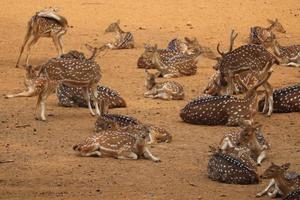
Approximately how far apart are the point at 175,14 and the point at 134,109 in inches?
415

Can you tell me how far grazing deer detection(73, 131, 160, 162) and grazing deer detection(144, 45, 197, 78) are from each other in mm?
5732

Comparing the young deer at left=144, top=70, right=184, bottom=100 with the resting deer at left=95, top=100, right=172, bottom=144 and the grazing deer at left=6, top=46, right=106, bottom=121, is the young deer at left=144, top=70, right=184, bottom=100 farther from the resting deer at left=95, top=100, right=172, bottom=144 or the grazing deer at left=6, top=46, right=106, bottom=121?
→ the resting deer at left=95, top=100, right=172, bottom=144

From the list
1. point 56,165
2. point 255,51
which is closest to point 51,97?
point 255,51

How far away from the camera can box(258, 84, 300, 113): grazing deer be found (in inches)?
589

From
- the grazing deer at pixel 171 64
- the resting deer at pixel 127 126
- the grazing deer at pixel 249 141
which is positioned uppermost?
the grazing deer at pixel 249 141

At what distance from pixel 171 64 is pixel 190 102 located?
358 centimetres

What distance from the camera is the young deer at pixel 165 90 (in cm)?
1592

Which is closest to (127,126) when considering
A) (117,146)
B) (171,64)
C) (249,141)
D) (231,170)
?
(117,146)

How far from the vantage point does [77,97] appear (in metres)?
15.3

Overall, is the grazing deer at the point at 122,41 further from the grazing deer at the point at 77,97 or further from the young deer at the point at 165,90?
the grazing deer at the point at 77,97

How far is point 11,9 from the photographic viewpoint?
25.8 metres

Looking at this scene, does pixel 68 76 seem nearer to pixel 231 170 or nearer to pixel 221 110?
pixel 221 110

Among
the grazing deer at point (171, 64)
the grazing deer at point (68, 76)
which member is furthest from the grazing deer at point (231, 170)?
the grazing deer at point (171, 64)

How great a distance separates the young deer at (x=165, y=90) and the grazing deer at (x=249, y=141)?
3514 mm
